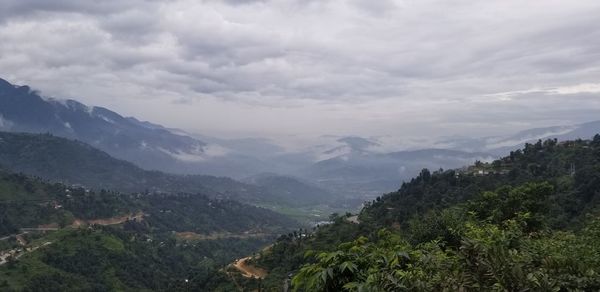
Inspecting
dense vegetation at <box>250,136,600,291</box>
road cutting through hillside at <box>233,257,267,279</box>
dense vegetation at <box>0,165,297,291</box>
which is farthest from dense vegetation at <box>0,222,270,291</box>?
dense vegetation at <box>250,136,600,291</box>

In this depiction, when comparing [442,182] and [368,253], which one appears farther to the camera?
[442,182]

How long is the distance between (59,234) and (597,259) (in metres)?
112

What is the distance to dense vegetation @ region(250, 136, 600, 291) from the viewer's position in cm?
699

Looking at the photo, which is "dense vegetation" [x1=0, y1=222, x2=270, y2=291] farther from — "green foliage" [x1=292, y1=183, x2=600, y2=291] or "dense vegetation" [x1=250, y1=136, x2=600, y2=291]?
"green foliage" [x1=292, y1=183, x2=600, y2=291]

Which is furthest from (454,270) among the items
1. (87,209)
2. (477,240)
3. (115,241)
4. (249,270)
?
(87,209)

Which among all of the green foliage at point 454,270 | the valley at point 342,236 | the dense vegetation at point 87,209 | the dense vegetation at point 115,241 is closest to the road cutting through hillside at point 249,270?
the valley at point 342,236

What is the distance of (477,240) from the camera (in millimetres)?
8086

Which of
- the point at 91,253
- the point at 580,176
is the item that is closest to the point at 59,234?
the point at 91,253

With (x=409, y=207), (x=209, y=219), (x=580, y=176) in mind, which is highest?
(x=580, y=176)

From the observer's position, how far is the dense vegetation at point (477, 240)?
699 centimetres

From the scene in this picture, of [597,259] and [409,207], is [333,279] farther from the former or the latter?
[409,207]

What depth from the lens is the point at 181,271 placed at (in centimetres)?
10769

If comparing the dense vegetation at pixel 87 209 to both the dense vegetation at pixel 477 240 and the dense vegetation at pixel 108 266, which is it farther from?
the dense vegetation at pixel 477 240

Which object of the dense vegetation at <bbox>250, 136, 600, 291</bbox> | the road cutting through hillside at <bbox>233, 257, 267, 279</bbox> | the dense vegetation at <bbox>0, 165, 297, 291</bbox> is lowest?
the dense vegetation at <bbox>0, 165, 297, 291</bbox>
